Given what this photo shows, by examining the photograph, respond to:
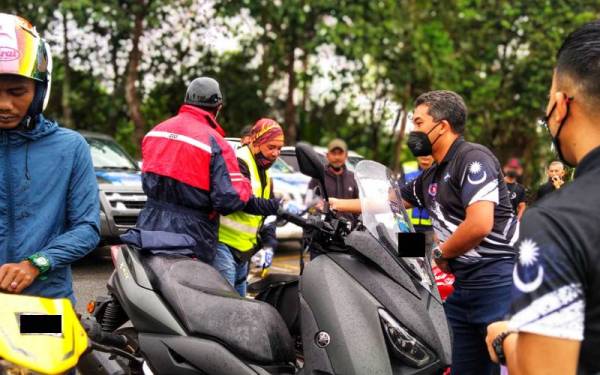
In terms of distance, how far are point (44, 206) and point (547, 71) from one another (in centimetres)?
2044

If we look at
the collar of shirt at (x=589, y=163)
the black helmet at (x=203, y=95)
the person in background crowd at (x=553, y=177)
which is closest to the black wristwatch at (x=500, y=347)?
the collar of shirt at (x=589, y=163)

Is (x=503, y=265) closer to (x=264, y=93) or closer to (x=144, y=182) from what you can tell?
(x=144, y=182)

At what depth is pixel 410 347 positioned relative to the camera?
2.75 metres

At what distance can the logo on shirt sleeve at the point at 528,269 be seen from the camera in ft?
4.47

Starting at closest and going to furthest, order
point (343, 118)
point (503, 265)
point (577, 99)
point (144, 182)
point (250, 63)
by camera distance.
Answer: point (577, 99)
point (503, 265)
point (144, 182)
point (250, 63)
point (343, 118)

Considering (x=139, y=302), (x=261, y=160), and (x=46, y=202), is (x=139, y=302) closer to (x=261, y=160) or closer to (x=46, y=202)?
(x=46, y=202)

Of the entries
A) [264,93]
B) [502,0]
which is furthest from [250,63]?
[502,0]

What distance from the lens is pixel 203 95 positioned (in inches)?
163

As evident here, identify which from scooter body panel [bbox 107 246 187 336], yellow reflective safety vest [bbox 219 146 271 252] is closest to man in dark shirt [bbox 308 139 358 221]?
yellow reflective safety vest [bbox 219 146 271 252]

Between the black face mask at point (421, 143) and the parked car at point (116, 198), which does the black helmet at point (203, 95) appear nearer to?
the black face mask at point (421, 143)

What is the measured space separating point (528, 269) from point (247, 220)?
3.43m

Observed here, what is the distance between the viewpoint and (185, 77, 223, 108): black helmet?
4.13 meters

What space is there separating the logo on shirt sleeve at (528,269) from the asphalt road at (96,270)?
486 cm

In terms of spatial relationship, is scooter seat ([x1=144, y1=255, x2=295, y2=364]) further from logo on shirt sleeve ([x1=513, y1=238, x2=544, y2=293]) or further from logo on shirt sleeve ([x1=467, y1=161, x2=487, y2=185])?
logo on shirt sleeve ([x1=513, y1=238, x2=544, y2=293])
